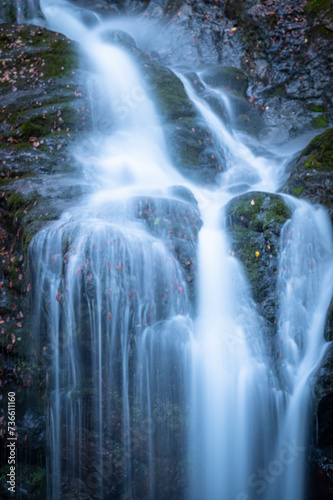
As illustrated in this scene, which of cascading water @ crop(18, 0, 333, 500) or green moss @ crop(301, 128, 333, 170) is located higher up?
green moss @ crop(301, 128, 333, 170)

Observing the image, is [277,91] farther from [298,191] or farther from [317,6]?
[298,191]

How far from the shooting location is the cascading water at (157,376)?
181 inches

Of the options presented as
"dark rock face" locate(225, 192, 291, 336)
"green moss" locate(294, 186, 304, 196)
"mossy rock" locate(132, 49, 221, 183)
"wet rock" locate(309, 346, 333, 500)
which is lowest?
"wet rock" locate(309, 346, 333, 500)

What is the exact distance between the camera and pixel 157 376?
15.5 feet

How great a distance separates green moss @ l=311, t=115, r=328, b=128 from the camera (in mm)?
9672

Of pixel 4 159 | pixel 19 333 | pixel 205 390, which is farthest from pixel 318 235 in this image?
pixel 4 159

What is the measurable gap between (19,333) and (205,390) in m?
2.37

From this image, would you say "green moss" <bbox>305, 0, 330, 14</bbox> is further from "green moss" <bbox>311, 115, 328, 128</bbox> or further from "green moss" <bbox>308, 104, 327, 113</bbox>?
"green moss" <bbox>311, 115, 328, 128</bbox>

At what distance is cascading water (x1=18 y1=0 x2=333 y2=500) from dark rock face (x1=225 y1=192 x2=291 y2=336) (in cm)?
18

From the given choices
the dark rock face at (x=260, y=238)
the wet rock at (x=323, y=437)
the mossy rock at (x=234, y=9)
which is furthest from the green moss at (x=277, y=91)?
the wet rock at (x=323, y=437)

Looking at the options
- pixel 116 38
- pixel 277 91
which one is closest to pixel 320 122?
pixel 277 91

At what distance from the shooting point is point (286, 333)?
507 cm

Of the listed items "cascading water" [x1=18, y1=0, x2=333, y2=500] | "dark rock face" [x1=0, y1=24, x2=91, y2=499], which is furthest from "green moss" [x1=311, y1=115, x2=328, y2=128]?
"cascading water" [x1=18, y1=0, x2=333, y2=500]

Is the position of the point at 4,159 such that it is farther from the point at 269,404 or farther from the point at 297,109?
the point at 297,109
